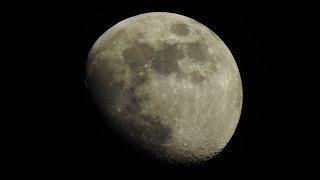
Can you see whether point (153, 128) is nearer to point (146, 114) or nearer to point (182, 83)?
point (146, 114)

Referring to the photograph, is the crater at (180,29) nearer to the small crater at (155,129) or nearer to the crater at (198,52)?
the crater at (198,52)

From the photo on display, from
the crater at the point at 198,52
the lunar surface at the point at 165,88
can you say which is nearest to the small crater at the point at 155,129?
the lunar surface at the point at 165,88

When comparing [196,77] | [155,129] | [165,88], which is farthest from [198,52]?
[155,129]

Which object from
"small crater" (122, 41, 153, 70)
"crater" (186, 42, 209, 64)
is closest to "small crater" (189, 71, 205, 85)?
"crater" (186, 42, 209, 64)

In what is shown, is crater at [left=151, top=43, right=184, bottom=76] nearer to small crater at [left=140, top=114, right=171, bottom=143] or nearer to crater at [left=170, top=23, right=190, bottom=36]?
crater at [left=170, top=23, right=190, bottom=36]

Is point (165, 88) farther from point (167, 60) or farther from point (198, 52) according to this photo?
point (198, 52)

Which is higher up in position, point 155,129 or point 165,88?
point 165,88

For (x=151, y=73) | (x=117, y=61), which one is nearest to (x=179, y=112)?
(x=151, y=73)
